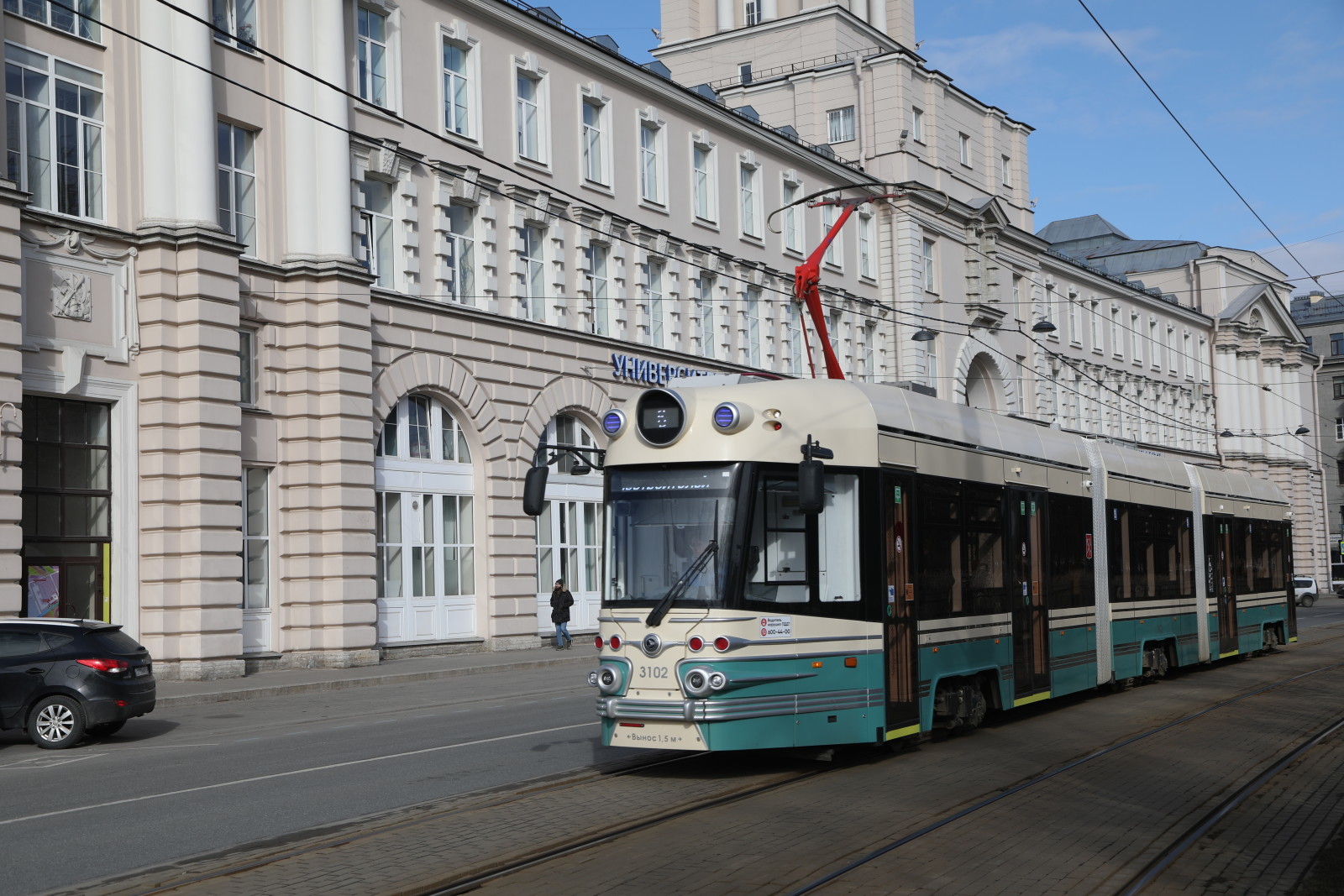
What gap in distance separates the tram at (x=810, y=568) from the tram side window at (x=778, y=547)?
0.05 ft

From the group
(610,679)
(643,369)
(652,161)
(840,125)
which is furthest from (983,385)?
(610,679)

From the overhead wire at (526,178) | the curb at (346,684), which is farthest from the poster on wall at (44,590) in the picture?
the overhead wire at (526,178)

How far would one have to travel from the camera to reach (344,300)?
1136 inches

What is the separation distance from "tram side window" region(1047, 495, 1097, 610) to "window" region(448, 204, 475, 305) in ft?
60.7

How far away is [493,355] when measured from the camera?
33531mm

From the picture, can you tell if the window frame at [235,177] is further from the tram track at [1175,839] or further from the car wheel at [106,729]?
the tram track at [1175,839]

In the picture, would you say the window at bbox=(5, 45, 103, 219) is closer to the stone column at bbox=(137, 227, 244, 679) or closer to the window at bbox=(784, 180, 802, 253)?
the stone column at bbox=(137, 227, 244, 679)

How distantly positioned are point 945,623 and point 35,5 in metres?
18.9

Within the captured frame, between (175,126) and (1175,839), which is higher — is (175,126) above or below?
above

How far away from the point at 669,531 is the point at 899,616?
90.3 inches

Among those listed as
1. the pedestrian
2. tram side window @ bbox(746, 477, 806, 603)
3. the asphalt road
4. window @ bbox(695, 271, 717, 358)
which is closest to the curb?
the asphalt road

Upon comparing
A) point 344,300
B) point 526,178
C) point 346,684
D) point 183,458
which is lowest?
point 346,684

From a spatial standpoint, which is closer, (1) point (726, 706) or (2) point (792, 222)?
(1) point (726, 706)

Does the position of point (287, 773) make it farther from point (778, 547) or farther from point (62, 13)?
point (62, 13)
